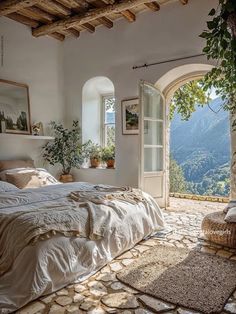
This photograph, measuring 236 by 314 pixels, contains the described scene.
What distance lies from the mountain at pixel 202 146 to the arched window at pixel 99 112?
2.10 m

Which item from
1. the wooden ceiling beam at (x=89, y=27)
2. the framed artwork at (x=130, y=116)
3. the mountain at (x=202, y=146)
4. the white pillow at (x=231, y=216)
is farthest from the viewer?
the mountain at (x=202, y=146)

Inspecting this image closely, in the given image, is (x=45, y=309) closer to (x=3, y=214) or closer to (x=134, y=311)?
(x=134, y=311)

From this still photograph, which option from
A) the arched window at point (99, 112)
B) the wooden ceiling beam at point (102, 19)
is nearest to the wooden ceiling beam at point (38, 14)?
the wooden ceiling beam at point (102, 19)

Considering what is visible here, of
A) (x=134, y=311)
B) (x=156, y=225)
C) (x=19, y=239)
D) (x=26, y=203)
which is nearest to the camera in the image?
(x=134, y=311)

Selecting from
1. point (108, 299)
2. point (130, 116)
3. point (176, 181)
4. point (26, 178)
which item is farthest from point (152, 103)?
point (108, 299)

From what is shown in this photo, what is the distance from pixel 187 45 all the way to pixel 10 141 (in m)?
3.43

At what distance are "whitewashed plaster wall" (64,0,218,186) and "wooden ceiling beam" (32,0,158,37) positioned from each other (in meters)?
0.70

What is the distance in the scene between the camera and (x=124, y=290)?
2203mm

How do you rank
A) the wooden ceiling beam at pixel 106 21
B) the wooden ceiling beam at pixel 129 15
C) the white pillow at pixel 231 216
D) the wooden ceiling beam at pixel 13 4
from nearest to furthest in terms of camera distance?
1. the white pillow at pixel 231 216
2. the wooden ceiling beam at pixel 13 4
3. the wooden ceiling beam at pixel 129 15
4. the wooden ceiling beam at pixel 106 21

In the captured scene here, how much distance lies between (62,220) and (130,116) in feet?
10.2

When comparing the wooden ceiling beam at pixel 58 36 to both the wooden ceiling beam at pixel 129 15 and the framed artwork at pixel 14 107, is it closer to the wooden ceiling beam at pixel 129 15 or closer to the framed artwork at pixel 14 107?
the framed artwork at pixel 14 107

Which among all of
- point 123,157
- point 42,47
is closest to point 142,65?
point 123,157

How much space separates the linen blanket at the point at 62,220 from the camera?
212 centimetres

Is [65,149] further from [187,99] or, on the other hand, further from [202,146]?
[202,146]
